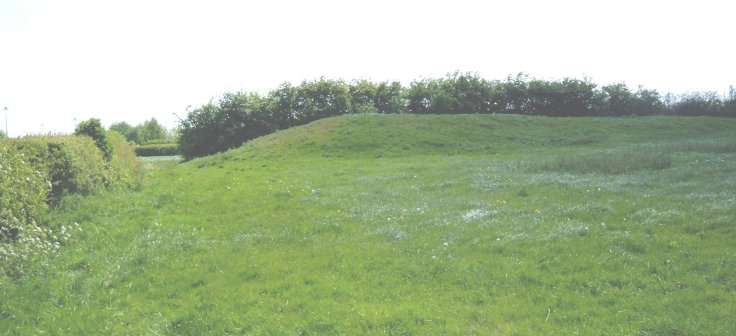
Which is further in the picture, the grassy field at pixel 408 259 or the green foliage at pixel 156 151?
the green foliage at pixel 156 151

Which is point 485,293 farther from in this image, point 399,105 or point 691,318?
point 399,105

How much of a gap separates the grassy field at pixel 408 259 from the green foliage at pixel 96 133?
2814 millimetres

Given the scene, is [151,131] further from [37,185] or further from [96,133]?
[37,185]

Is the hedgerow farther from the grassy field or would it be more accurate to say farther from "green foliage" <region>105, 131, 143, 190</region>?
the grassy field

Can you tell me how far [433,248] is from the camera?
11.2 metres

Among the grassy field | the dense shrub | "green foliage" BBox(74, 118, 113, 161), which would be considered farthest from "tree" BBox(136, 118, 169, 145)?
the dense shrub

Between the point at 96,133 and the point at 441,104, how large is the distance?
121 ft

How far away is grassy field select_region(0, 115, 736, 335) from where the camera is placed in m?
7.81

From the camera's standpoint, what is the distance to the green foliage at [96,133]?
2153cm

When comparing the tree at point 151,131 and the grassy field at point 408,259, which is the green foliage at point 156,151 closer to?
the tree at point 151,131

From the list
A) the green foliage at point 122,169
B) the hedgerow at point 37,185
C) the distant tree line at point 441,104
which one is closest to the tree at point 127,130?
the distant tree line at point 441,104

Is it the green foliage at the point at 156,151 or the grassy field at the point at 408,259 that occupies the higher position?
the green foliage at the point at 156,151

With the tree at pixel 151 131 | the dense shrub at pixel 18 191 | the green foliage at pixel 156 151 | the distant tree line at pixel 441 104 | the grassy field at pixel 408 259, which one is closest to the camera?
the grassy field at pixel 408 259

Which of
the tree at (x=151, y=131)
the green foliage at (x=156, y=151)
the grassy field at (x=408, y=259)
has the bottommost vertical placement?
the grassy field at (x=408, y=259)
